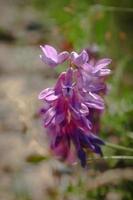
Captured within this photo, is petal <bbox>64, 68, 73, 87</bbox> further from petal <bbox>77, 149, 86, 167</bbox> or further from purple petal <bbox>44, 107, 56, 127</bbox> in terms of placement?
petal <bbox>77, 149, 86, 167</bbox>

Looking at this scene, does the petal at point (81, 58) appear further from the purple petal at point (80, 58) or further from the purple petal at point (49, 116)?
the purple petal at point (49, 116)

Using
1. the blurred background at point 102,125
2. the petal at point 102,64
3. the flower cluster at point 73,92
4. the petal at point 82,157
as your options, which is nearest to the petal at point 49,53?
the flower cluster at point 73,92

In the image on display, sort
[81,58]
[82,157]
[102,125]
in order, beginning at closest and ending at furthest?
1. [81,58]
2. [82,157]
3. [102,125]

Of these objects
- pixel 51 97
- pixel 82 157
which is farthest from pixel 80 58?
pixel 82 157

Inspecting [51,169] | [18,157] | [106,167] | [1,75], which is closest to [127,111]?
[106,167]

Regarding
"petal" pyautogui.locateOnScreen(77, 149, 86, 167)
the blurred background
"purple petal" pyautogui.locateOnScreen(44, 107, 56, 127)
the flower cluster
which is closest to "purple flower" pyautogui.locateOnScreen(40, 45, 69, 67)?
Result: the flower cluster

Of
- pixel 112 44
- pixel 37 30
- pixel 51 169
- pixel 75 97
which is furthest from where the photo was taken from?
pixel 37 30

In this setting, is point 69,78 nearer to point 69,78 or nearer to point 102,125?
point 69,78

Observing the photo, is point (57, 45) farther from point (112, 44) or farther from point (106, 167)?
point (106, 167)

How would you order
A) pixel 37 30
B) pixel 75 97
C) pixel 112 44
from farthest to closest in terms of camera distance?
pixel 37 30 < pixel 112 44 < pixel 75 97
